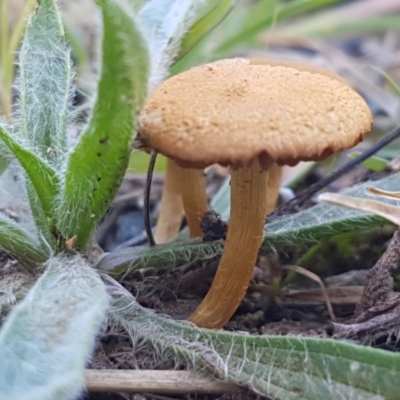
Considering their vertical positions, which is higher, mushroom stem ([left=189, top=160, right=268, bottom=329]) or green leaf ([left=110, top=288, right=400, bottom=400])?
mushroom stem ([left=189, top=160, right=268, bottom=329])

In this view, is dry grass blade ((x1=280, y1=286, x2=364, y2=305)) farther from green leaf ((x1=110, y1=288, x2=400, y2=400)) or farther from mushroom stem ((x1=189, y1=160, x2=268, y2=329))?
green leaf ((x1=110, y1=288, x2=400, y2=400))

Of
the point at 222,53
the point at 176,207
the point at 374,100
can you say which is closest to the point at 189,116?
the point at 176,207

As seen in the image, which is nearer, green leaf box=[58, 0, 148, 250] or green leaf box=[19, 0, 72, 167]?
green leaf box=[58, 0, 148, 250]

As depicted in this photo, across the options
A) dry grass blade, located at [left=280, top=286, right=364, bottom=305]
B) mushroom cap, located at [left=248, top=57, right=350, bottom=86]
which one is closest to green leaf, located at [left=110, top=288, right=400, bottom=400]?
dry grass blade, located at [left=280, top=286, right=364, bottom=305]

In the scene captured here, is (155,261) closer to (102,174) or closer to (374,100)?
(102,174)

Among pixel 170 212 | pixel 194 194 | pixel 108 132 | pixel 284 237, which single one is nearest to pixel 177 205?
pixel 170 212

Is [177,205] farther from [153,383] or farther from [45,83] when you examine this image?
[153,383]

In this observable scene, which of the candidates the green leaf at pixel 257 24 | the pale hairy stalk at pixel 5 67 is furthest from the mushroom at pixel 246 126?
the green leaf at pixel 257 24
